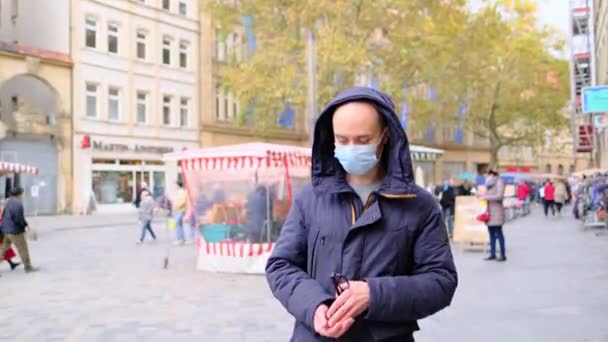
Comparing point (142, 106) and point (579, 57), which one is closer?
point (142, 106)

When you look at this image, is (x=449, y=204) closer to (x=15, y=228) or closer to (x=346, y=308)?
(x=15, y=228)

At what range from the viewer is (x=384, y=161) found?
→ 95.7 inches

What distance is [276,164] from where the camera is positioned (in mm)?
12648

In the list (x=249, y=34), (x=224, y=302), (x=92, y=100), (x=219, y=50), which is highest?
(x=219, y=50)

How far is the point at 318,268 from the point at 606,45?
1195 inches

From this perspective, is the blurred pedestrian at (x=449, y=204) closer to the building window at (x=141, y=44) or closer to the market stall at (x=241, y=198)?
the market stall at (x=241, y=198)

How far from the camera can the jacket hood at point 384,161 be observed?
229 cm

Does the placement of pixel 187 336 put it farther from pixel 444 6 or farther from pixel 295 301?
pixel 444 6

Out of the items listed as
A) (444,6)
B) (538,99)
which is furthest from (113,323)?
(538,99)

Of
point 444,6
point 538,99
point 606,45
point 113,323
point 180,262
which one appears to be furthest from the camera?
point 538,99

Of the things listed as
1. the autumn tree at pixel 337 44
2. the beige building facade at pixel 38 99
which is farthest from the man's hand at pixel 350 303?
the beige building facade at pixel 38 99

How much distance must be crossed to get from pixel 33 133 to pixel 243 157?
22.7 metres

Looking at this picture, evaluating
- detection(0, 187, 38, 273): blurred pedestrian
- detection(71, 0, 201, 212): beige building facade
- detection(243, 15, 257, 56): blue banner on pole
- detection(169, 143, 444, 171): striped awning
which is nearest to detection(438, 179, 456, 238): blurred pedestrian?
detection(169, 143, 444, 171): striped awning

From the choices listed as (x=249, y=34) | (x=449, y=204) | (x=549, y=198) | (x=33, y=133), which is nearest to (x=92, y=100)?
(x=33, y=133)
